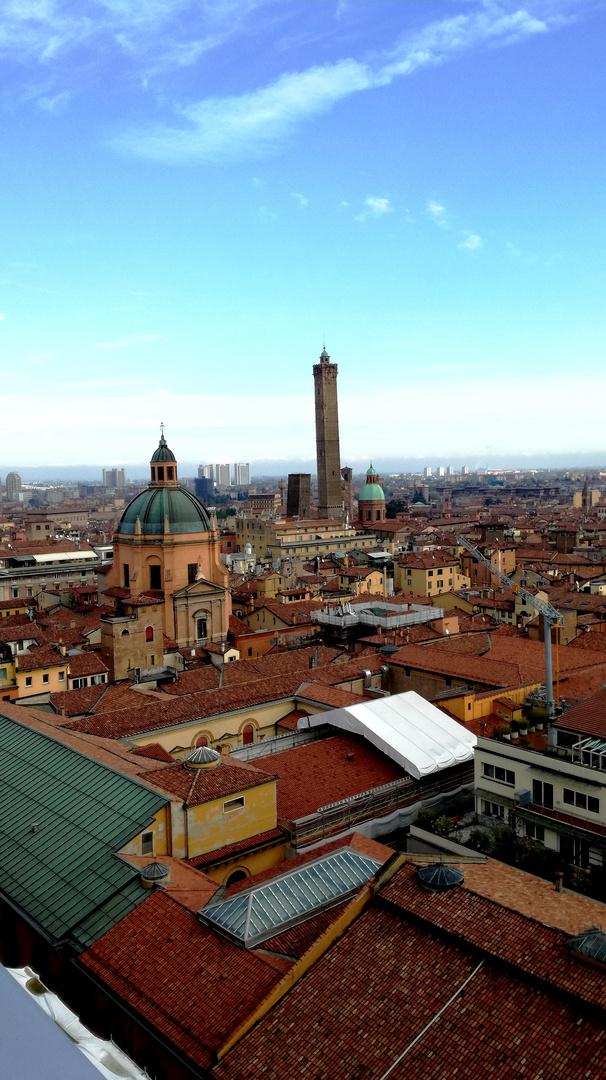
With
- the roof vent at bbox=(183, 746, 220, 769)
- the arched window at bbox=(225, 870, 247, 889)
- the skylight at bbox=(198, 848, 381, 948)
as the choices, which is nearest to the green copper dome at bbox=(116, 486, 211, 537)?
the roof vent at bbox=(183, 746, 220, 769)

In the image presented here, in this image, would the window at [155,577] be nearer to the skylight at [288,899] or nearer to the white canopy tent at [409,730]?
the white canopy tent at [409,730]

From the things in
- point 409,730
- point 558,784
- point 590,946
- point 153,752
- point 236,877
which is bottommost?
point 236,877

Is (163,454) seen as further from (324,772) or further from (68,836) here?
(68,836)

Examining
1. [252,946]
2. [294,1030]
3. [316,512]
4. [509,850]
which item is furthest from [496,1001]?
[316,512]

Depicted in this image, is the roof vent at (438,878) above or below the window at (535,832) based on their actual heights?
above

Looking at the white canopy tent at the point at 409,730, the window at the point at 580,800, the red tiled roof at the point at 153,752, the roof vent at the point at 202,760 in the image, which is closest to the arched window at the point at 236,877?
the roof vent at the point at 202,760

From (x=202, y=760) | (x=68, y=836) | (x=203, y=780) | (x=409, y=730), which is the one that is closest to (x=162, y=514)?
(x=409, y=730)

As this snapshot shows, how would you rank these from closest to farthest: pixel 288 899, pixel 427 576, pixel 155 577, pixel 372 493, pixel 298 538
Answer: pixel 288 899
pixel 155 577
pixel 427 576
pixel 298 538
pixel 372 493
